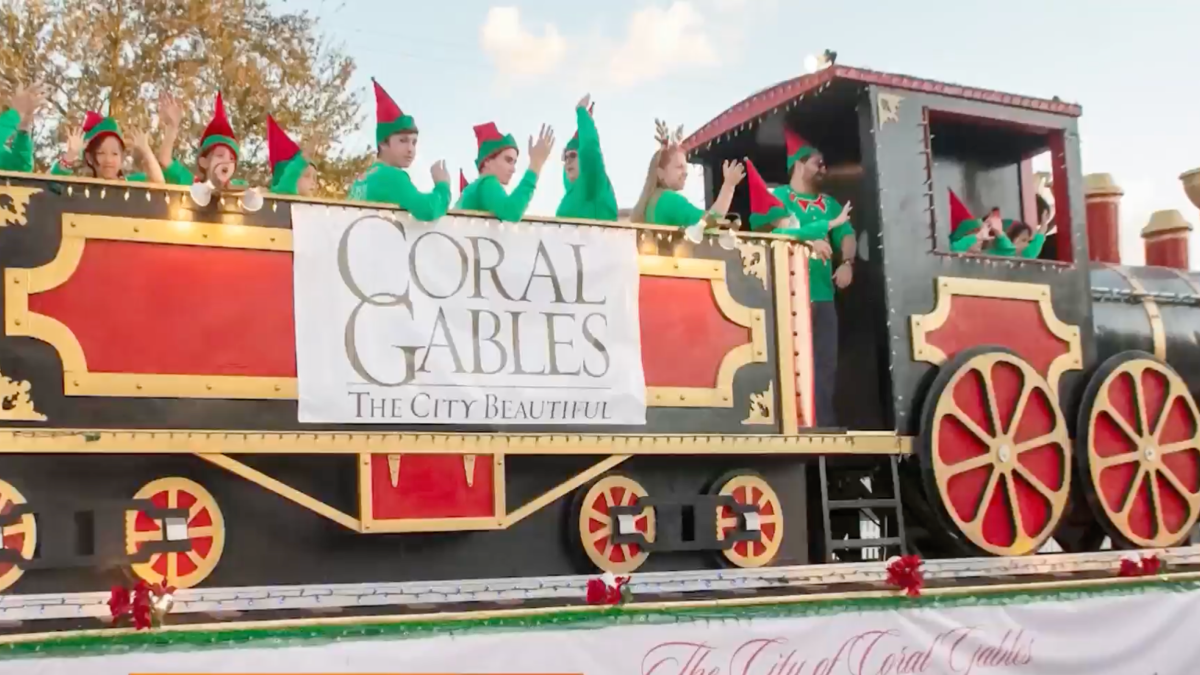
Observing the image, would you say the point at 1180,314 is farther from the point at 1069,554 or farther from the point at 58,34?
the point at 58,34

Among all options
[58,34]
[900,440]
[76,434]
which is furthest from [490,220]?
[58,34]

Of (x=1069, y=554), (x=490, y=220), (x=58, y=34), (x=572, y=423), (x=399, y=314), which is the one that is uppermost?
(x=58, y=34)

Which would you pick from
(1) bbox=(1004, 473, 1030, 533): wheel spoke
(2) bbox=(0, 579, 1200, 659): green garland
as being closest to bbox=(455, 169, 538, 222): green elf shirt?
(2) bbox=(0, 579, 1200, 659): green garland

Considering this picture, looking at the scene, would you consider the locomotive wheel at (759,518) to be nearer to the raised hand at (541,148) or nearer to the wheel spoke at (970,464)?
the wheel spoke at (970,464)

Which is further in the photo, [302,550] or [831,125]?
[831,125]

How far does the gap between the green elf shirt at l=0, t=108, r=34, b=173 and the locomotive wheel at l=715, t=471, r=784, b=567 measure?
3.08 meters

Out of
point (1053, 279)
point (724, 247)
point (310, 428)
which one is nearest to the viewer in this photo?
point (310, 428)

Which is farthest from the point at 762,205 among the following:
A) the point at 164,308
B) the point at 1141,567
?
the point at 164,308

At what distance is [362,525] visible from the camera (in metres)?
4.43

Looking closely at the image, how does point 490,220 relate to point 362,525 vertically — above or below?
above

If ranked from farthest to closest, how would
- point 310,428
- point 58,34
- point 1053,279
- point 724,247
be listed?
point 58,34 < point 1053,279 < point 724,247 < point 310,428

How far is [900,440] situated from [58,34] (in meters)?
11.0

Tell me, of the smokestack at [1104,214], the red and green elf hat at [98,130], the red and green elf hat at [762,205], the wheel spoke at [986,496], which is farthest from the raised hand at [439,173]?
the smokestack at [1104,214]

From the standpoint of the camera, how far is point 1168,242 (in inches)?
336
